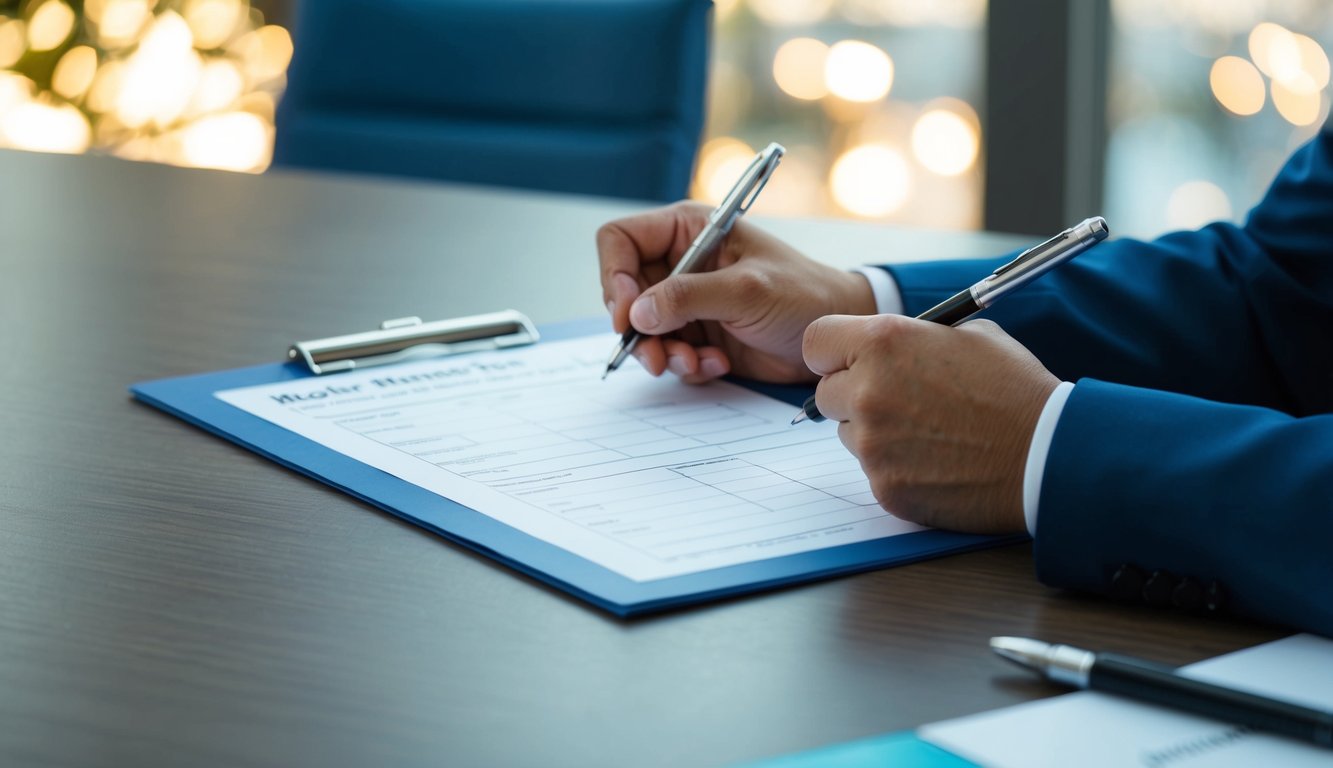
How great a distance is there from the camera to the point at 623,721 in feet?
1.61

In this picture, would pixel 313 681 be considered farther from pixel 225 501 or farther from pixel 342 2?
pixel 342 2

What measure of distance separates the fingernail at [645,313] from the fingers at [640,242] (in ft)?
0.23

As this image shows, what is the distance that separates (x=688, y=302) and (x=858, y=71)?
2.26 metres

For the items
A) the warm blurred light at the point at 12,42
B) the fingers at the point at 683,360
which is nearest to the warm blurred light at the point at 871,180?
the warm blurred light at the point at 12,42

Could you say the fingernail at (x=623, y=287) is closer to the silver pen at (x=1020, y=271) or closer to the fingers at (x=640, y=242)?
the fingers at (x=640, y=242)

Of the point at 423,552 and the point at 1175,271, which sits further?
the point at 1175,271

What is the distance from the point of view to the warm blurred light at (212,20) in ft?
10.7

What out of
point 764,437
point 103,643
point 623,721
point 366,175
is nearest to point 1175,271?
point 764,437

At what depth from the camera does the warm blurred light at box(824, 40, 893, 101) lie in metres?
3.02

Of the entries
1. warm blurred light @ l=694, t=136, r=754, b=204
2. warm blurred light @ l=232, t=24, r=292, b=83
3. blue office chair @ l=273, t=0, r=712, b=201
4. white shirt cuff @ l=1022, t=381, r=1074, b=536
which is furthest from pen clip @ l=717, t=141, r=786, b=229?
warm blurred light @ l=232, t=24, r=292, b=83

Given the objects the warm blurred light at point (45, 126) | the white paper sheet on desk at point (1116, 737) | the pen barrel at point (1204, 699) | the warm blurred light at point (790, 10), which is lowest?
the white paper sheet on desk at point (1116, 737)

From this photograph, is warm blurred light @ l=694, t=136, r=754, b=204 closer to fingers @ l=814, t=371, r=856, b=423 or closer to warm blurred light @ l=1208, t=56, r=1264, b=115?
warm blurred light @ l=1208, t=56, r=1264, b=115

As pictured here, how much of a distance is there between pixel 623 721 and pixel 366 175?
61.9 inches

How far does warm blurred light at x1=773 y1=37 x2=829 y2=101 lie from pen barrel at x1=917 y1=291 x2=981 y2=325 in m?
Result: 2.42
